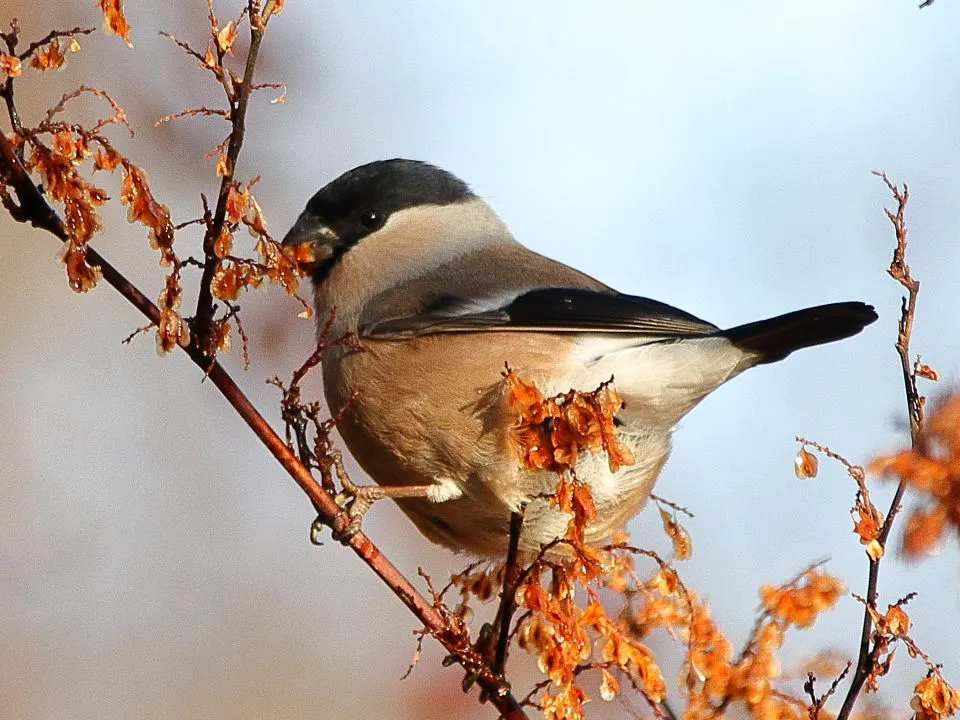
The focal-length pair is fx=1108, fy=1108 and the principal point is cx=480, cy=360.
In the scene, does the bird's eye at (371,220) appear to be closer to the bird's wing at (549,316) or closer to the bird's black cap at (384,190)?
the bird's black cap at (384,190)

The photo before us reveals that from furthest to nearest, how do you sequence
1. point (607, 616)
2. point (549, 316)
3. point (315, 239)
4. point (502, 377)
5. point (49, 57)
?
1. point (315, 239)
2. point (549, 316)
3. point (502, 377)
4. point (607, 616)
5. point (49, 57)

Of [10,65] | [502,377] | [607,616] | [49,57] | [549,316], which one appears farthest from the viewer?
[549,316]

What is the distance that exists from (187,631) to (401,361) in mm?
2689

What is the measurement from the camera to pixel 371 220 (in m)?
3.25

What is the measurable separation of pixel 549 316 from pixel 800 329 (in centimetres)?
59

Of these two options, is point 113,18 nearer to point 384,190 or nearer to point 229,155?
point 229,155

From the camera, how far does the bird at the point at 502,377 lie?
2596 mm

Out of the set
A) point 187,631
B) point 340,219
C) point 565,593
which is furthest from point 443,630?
point 187,631

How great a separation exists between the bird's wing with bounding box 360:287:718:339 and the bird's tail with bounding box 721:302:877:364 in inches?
3.5

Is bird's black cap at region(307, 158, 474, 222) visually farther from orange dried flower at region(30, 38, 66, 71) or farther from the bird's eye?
orange dried flower at region(30, 38, 66, 71)

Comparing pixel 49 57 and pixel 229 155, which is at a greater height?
pixel 49 57

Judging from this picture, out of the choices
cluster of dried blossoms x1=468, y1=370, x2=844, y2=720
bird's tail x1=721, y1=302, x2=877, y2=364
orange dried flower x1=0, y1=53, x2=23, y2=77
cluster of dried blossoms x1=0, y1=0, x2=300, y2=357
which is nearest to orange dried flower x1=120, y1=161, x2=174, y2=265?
cluster of dried blossoms x1=0, y1=0, x2=300, y2=357

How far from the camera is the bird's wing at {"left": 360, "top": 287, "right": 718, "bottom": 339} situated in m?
2.63

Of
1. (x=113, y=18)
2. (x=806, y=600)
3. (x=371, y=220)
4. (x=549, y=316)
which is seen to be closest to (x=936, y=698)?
(x=806, y=600)
